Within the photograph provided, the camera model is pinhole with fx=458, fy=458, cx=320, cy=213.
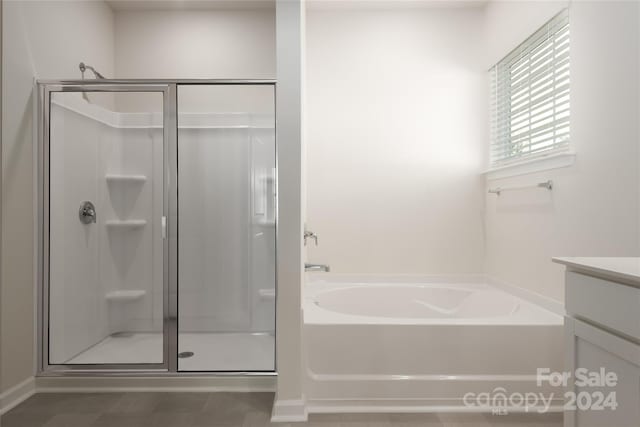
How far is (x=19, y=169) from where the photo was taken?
2395mm

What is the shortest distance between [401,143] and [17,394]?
108 inches

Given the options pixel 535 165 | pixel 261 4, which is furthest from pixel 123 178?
pixel 535 165

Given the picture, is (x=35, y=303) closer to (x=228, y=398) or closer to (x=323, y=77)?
(x=228, y=398)

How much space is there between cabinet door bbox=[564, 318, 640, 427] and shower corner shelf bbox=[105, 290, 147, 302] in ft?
7.55

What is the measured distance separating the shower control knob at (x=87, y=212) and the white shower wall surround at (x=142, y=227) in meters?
0.03

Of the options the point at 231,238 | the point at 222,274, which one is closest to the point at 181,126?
the point at 231,238

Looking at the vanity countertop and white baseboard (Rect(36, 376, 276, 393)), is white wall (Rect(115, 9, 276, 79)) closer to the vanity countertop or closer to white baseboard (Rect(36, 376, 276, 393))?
white baseboard (Rect(36, 376, 276, 393))

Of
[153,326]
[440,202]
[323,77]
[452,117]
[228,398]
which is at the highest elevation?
Answer: [323,77]

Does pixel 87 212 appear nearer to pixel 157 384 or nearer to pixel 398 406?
pixel 157 384

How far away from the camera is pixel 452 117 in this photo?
331 centimetres

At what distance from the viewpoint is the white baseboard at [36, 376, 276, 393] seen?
2480mm

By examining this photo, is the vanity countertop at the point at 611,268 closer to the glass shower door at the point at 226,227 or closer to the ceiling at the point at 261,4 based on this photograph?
the glass shower door at the point at 226,227

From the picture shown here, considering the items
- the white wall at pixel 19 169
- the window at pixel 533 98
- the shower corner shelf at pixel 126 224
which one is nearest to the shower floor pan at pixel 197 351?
the white wall at pixel 19 169

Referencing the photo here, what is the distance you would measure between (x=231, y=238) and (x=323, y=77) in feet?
4.38
